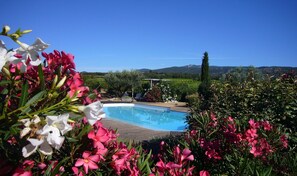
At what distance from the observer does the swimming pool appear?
14.1 metres

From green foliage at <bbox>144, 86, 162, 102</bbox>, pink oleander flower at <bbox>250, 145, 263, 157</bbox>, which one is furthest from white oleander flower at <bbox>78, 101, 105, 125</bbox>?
green foliage at <bbox>144, 86, 162, 102</bbox>

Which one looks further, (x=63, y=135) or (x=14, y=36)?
(x=63, y=135)

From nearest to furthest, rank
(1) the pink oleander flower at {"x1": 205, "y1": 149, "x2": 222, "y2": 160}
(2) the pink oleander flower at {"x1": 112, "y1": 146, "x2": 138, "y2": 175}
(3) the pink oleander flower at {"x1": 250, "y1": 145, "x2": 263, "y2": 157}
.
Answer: (2) the pink oleander flower at {"x1": 112, "y1": 146, "x2": 138, "y2": 175}, (3) the pink oleander flower at {"x1": 250, "y1": 145, "x2": 263, "y2": 157}, (1) the pink oleander flower at {"x1": 205, "y1": 149, "x2": 222, "y2": 160}

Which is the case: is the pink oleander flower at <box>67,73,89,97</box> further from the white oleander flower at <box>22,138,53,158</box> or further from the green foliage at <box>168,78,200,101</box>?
the green foliage at <box>168,78,200,101</box>

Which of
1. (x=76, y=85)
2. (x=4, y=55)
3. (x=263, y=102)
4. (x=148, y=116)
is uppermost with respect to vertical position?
(x=4, y=55)

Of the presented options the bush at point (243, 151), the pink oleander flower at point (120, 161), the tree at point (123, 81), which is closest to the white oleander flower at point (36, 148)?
the pink oleander flower at point (120, 161)

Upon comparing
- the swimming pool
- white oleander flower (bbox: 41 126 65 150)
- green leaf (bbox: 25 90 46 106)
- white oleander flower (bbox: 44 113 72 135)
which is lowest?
the swimming pool

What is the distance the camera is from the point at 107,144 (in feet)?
4.84

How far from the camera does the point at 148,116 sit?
16719 millimetres

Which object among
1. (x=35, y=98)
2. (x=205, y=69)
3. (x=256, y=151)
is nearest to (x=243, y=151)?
(x=256, y=151)

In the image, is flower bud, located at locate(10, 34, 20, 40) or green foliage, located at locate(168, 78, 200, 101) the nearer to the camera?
flower bud, located at locate(10, 34, 20, 40)

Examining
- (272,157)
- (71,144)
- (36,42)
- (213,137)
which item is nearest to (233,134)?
(272,157)

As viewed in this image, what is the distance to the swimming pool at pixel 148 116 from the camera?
1409cm

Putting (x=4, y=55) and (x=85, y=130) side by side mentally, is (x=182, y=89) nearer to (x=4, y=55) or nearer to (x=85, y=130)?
(x=85, y=130)
